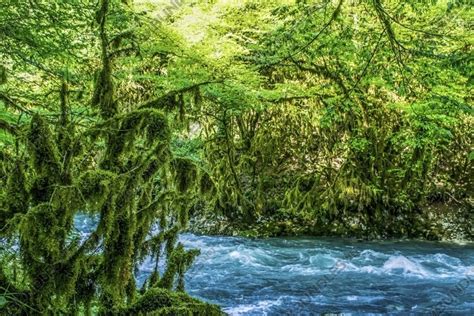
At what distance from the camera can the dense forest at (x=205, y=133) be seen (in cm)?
231

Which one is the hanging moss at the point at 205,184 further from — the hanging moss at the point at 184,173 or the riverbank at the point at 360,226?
the riverbank at the point at 360,226

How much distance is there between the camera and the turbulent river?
7.28m

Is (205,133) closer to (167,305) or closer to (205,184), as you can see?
(205,184)

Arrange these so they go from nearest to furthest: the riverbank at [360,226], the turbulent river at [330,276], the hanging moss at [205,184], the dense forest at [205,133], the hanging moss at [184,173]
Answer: the dense forest at [205,133] → the hanging moss at [184,173] → the hanging moss at [205,184] → the turbulent river at [330,276] → the riverbank at [360,226]

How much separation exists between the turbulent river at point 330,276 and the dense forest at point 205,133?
2.68 ft

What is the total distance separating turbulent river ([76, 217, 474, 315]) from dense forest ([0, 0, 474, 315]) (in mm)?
816

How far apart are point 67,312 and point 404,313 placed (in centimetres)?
579

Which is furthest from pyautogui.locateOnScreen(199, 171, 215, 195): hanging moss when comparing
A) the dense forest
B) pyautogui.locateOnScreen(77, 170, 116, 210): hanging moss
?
pyautogui.locateOnScreen(77, 170, 116, 210): hanging moss

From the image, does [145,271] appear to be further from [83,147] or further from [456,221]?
[456,221]

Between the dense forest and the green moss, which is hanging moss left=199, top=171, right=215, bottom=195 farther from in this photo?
the green moss

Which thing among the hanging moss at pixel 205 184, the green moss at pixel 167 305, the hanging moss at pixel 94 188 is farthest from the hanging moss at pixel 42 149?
the hanging moss at pixel 205 184

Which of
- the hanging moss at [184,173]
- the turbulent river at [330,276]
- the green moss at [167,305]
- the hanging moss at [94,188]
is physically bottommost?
the turbulent river at [330,276]

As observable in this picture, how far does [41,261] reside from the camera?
226cm

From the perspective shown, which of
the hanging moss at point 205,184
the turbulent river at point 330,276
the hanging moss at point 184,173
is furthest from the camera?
the turbulent river at point 330,276
